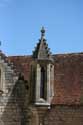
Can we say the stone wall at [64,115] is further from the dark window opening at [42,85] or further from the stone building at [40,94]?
the dark window opening at [42,85]

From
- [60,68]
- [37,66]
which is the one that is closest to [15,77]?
[37,66]

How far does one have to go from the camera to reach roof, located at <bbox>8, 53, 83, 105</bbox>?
32.9 metres

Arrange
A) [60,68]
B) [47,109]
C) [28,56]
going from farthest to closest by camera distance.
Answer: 1. [28,56]
2. [60,68]
3. [47,109]

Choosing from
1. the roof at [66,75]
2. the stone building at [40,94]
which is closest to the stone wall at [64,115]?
the stone building at [40,94]

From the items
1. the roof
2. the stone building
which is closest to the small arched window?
the stone building

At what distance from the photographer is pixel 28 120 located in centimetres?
3225

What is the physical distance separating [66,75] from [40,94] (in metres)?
3.23

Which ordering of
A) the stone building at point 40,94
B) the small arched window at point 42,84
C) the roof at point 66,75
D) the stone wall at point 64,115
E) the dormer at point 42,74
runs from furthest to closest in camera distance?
the roof at point 66,75 < the small arched window at point 42,84 < the dormer at point 42,74 < the stone building at point 40,94 < the stone wall at point 64,115

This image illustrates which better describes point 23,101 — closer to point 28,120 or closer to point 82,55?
point 28,120

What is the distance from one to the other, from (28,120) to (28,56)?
7.20m

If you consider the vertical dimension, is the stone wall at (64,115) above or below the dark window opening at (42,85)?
below

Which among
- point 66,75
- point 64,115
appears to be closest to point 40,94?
point 64,115

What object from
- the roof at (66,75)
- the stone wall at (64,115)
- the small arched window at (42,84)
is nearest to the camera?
the stone wall at (64,115)

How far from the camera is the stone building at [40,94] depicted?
105ft
